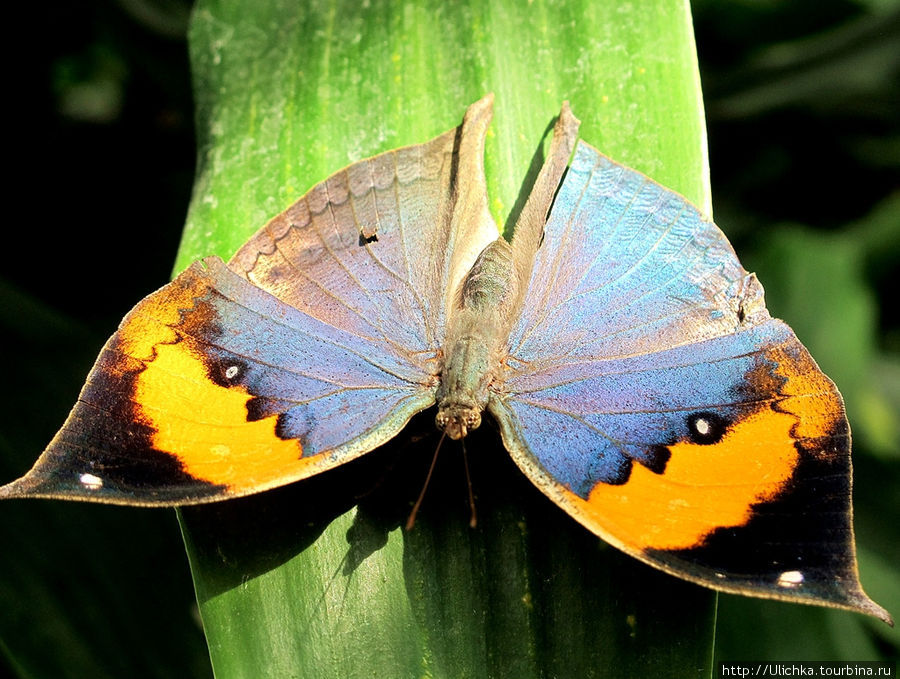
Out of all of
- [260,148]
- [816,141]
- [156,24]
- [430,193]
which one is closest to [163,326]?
[260,148]

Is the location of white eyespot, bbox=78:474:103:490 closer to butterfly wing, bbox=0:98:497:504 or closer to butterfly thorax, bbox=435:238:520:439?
butterfly wing, bbox=0:98:497:504

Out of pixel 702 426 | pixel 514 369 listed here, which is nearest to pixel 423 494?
pixel 514 369

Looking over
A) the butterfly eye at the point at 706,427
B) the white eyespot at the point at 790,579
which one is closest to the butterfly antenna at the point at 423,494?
the butterfly eye at the point at 706,427

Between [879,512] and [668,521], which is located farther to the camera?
[879,512]

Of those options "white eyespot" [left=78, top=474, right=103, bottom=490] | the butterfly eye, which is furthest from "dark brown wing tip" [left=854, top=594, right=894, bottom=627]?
"white eyespot" [left=78, top=474, right=103, bottom=490]

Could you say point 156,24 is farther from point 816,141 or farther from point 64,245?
point 816,141

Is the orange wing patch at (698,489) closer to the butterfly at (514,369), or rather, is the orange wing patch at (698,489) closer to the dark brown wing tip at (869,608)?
the butterfly at (514,369)
